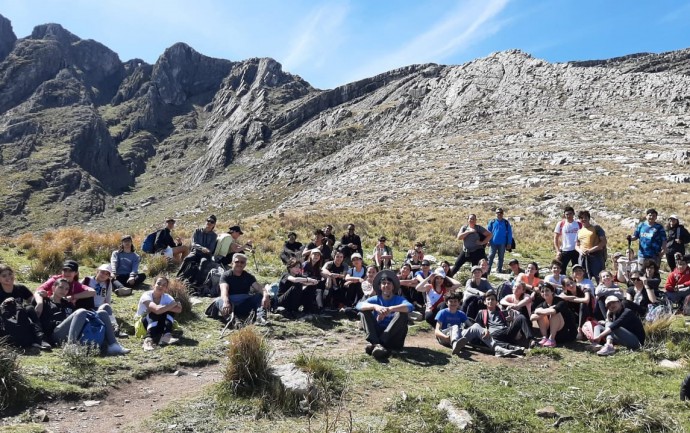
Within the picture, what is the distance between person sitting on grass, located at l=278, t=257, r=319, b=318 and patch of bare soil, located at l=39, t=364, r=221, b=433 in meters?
3.46

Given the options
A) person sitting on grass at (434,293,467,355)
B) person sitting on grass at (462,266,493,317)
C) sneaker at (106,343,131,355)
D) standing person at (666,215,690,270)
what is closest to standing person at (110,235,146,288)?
sneaker at (106,343,131,355)

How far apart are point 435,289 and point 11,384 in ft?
26.3

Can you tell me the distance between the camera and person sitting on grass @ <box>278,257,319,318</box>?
10477 mm

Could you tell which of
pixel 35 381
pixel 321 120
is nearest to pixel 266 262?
pixel 35 381

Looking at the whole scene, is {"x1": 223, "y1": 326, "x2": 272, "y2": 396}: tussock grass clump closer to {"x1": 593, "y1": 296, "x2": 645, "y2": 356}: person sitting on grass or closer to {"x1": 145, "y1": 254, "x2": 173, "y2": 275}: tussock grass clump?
{"x1": 593, "y1": 296, "x2": 645, "y2": 356}: person sitting on grass

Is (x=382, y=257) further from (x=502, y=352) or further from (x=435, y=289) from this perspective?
(x=502, y=352)

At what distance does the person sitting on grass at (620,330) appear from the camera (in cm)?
827

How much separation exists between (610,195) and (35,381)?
32.0 metres

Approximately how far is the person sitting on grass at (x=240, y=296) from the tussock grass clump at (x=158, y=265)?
171 inches

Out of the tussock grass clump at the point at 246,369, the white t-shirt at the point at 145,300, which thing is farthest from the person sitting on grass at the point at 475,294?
the white t-shirt at the point at 145,300

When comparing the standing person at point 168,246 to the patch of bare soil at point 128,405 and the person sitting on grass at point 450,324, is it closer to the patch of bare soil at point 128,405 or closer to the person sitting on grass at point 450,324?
the patch of bare soil at point 128,405

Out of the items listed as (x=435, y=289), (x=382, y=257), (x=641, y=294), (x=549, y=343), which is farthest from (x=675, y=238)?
(x=382, y=257)

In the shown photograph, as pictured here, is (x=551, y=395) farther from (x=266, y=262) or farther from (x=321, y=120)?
(x=321, y=120)

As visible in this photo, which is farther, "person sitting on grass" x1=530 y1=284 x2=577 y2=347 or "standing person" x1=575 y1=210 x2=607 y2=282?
"standing person" x1=575 y1=210 x2=607 y2=282
